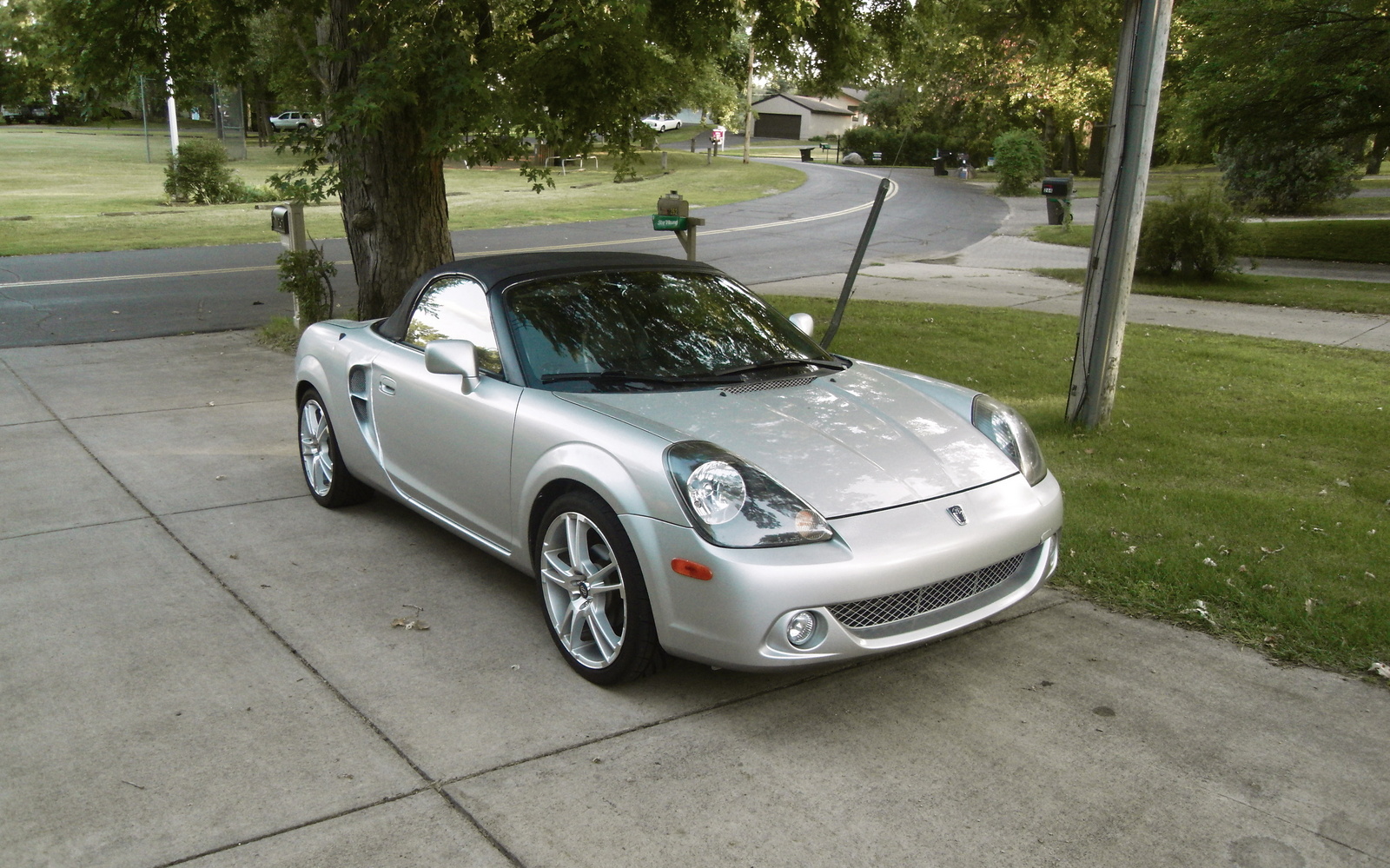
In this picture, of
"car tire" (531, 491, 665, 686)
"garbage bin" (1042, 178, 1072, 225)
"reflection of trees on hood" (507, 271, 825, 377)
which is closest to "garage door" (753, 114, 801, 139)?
"garbage bin" (1042, 178, 1072, 225)

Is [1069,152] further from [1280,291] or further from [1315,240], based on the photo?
[1280,291]

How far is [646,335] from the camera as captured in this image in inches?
187

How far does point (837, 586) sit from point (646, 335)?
1.63 metres

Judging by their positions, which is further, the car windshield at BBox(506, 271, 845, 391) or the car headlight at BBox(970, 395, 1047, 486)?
the car windshield at BBox(506, 271, 845, 391)

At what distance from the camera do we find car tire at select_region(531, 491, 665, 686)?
3797 mm

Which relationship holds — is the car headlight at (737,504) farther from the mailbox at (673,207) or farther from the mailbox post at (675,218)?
the mailbox at (673,207)

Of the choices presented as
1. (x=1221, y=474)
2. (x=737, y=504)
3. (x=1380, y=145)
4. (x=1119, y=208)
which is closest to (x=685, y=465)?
Answer: (x=737, y=504)

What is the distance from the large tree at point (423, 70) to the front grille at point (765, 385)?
148 inches

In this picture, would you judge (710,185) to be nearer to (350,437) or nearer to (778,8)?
(778,8)

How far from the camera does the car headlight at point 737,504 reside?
11.8ft

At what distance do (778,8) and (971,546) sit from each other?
8076 millimetres

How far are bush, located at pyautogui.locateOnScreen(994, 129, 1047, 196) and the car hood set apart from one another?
33.2 metres

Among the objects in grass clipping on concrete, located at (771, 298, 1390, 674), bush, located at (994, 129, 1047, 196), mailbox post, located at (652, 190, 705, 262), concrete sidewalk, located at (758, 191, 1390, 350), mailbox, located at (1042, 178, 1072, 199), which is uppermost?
bush, located at (994, 129, 1047, 196)

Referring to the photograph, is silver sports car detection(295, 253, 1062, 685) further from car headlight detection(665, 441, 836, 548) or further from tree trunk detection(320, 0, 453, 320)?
tree trunk detection(320, 0, 453, 320)
